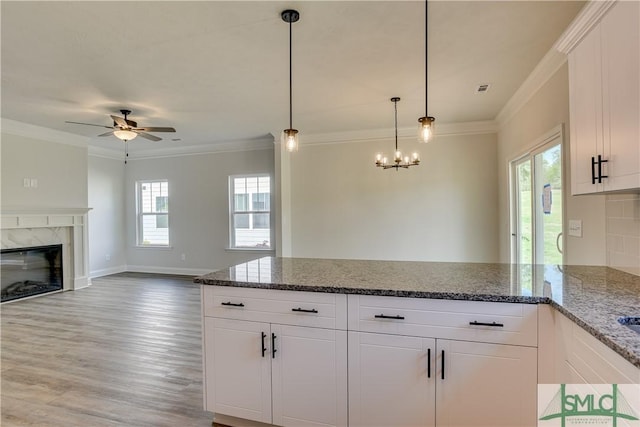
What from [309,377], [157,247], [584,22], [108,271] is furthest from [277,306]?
[108,271]

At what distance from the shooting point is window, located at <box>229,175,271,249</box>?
6580 millimetres

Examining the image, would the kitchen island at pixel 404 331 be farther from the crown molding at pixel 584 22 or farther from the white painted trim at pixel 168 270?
the white painted trim at pixel 168 270

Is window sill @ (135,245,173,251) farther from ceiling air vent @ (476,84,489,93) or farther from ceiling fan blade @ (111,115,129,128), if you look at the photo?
ceiling air vent @ (476,84,489,93)

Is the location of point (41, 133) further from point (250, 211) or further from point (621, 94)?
point (621, 94)

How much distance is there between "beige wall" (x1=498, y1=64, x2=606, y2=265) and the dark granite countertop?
0.37 metres

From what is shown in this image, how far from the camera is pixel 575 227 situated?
2.60 metres

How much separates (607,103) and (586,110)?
216 millimetres

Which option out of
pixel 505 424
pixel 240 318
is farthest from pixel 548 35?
pixel 240 318

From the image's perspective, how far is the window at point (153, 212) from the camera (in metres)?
7.25

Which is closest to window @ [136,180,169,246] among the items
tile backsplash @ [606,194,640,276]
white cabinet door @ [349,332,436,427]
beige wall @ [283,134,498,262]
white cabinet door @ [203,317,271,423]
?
beige wall @ [283,134,498,262]

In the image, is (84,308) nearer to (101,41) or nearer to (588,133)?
(101,41)

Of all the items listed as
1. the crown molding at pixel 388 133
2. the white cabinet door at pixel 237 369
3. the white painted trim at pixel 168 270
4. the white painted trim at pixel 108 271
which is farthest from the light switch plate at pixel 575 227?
the white painted trim at pixel 108 271

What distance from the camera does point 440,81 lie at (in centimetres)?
346

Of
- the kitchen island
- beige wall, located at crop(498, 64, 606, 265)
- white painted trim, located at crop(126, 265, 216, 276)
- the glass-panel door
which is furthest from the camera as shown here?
white painted trim, located at crop(126, 265, 216, 276)
